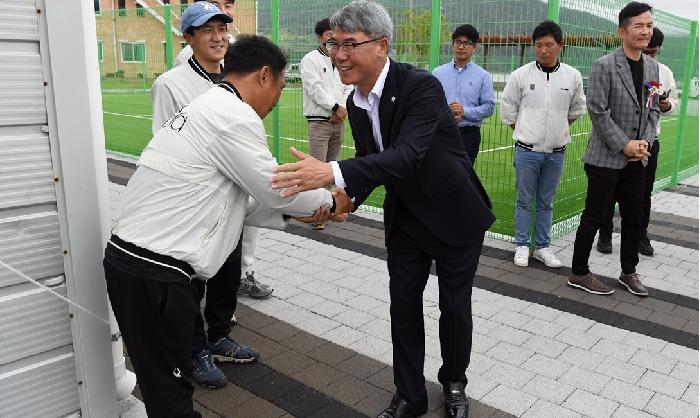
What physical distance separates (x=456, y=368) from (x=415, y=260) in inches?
24.6

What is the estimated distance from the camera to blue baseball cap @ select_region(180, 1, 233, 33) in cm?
347

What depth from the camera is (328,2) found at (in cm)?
786

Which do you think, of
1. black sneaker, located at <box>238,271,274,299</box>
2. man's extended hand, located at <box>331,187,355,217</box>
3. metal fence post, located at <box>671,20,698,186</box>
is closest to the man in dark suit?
man's extended hand, located at <box>331,187,355,217</box>

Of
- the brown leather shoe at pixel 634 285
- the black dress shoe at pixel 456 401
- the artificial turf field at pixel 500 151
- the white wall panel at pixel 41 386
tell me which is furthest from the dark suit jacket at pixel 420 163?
the brown leather shoe at pixel 634 285

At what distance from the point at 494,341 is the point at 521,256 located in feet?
6.04

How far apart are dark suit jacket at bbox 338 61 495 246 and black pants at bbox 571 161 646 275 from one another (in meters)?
2.16

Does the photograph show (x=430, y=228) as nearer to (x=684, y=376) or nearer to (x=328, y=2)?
(x=684, y=376)

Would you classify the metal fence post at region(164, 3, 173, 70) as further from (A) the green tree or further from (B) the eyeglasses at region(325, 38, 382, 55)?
(B) the eyeglasses at region(325, 38, 382, 55)

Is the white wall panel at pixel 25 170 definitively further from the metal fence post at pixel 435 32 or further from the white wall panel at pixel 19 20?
the metal fence post at pixel 435 32

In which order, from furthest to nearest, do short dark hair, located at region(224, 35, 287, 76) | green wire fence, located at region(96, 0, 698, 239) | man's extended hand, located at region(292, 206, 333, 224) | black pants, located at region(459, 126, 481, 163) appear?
1. black pants, located at region(459, 126, 481, 163)
2. green wire fence, located at region(96, 0, 698, 239)
3. man's extended hand, located at region(292, 206, 333, 224)
4. short dark hair, located at region(224, 35, 287, 76)

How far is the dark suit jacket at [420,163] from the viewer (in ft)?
8.30

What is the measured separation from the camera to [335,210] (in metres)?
2.83

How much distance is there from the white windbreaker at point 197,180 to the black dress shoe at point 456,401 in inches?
59.2

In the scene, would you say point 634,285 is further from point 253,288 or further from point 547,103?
point 253,288
